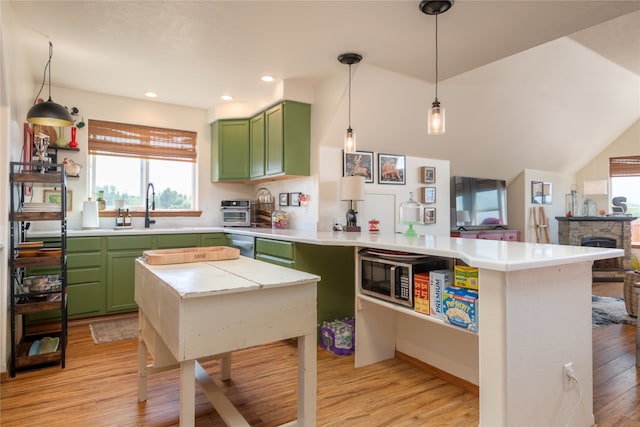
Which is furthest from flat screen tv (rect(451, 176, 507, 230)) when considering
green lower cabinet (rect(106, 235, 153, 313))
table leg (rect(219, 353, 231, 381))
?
green lower cabinet (rect(106, 235, 153, 313))

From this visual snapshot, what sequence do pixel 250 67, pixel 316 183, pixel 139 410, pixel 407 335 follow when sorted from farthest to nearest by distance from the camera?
pixel 316 183, pixel 250 67, pixel 407 335, pixel 139 410

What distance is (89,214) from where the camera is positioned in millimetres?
3992

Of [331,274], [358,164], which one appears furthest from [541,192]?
[331,274]

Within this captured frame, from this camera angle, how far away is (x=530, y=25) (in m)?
2.51

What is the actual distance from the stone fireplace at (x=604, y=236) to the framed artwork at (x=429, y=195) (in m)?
3.26

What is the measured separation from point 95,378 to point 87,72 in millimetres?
2861

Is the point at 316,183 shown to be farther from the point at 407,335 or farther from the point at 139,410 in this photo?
the point at 139,410

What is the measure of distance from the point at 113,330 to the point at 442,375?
2.95m

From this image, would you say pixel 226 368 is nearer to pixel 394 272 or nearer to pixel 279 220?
pixel 394 272

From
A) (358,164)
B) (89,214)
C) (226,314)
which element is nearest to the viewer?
(226,314)

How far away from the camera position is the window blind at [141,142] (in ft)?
14.0

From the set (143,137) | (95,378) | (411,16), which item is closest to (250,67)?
(411,16)

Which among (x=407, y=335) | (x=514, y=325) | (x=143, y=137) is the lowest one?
(x=407, y=335)

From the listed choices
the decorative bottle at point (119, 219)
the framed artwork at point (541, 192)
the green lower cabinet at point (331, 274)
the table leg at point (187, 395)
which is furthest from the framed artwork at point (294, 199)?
the framed artwork at point (541, 192)
